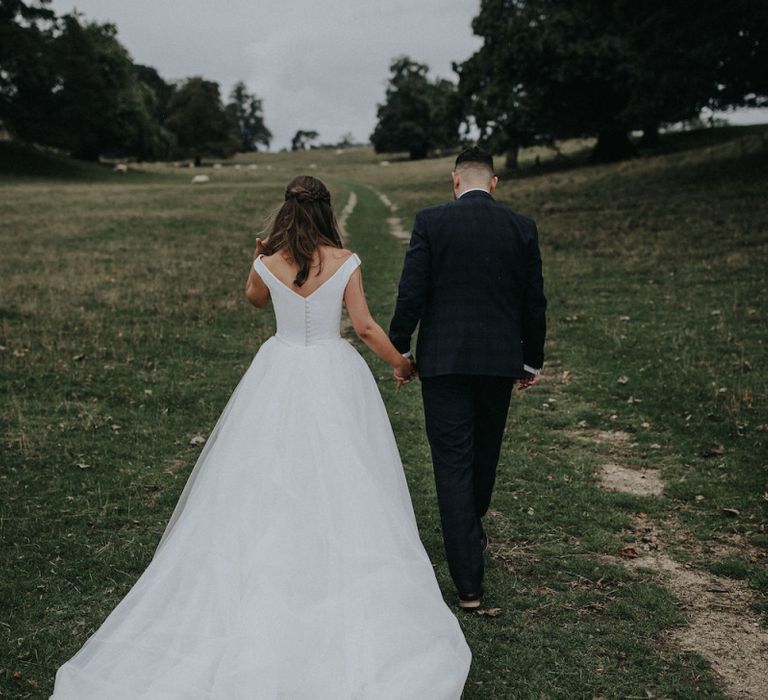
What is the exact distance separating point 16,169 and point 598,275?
47465 millimetres

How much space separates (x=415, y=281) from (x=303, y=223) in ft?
2.53

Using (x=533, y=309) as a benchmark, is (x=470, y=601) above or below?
below

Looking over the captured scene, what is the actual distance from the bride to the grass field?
0.67 meters

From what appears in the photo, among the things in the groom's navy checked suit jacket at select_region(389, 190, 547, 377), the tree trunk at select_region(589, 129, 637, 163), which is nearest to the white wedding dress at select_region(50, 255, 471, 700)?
the groom's navy checked suit jacket at select_region(389, 190, 547, 377)

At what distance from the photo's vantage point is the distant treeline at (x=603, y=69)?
2281 centimetres

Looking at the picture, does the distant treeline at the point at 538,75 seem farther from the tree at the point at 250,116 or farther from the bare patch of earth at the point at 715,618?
the tree at the point at 250,116

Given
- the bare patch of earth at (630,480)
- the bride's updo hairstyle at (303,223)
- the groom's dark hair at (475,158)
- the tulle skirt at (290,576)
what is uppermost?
Result: the groom's dark hair at (475,158)

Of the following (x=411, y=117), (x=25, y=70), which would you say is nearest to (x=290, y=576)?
(x=25, y=70)

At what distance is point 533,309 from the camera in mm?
4941

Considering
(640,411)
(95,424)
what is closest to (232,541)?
(95,424)

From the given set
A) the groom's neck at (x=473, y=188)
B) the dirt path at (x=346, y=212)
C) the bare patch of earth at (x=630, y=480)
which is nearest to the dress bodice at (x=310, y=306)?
the groom's neck at (x=473, y=188)

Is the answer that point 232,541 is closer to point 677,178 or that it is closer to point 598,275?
point 598,275

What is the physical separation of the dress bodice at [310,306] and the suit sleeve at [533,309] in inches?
44.3

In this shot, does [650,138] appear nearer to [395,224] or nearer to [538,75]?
[538,75]
